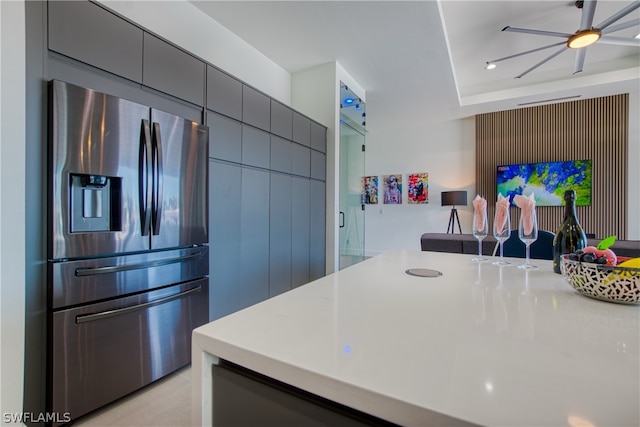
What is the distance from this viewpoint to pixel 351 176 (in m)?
→ 4.15

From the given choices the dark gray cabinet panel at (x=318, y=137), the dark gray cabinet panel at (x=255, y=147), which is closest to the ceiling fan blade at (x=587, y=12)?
the dark gray cabinet panel at (x=318, y=137)

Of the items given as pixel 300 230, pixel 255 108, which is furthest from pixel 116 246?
pixel 300 230

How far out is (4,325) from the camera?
1.20 m

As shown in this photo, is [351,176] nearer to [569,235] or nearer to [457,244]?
[457,244]

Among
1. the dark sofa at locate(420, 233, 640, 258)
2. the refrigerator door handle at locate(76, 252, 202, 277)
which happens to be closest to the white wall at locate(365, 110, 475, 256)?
the dark sofa at locate(420, 233, 640, 258)

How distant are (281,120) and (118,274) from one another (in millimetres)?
2001

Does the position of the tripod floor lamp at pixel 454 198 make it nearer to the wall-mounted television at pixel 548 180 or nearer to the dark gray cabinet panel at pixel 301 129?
the wall-mounted television at pixel 548 180

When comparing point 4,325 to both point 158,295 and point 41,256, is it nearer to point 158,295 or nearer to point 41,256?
point 41,256

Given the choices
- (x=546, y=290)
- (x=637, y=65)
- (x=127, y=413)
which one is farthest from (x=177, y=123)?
(x=637, y=65)

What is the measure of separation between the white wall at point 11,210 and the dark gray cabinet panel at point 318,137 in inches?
97.3

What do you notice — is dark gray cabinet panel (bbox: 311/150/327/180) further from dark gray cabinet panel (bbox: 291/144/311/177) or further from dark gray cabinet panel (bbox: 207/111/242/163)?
dark gray cabinet panel (bbox: 207/111/242/163)

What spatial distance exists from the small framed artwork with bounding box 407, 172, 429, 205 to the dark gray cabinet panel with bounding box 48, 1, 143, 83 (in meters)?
5.52

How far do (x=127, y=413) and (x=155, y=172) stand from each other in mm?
1303

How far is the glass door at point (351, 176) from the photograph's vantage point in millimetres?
3863
